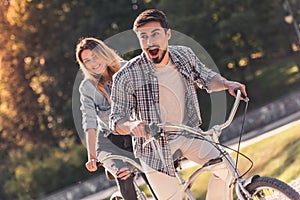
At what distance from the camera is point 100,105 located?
5355mm

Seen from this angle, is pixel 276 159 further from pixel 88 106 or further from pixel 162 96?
pixel 162 96

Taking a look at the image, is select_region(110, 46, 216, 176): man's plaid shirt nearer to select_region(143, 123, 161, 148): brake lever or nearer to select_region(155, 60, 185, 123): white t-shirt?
select_region(155, 60, 185, 123): white t-shirt

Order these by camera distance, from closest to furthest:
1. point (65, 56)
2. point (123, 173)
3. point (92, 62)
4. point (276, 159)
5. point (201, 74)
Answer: point (201, 74), point (92, 62), point (123, 173), point (276, 159), point (65, 56)

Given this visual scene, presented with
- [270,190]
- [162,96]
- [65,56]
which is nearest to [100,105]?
[162,96]

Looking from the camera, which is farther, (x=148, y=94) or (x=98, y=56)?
(x=98, y=56)

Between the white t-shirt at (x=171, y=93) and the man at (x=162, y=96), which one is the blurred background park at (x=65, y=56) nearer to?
the man at (x=162, y=96)

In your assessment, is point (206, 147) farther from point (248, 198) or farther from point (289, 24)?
point (289, 24)

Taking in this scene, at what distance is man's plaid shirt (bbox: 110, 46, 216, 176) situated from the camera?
425 cm

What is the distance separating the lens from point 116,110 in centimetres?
423

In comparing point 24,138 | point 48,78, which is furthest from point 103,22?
point 24,138

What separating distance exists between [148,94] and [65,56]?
1583 centimetres

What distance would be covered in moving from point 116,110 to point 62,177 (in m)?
14.4

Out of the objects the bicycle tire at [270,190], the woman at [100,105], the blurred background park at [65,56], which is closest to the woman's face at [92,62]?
the woman at [100,105]

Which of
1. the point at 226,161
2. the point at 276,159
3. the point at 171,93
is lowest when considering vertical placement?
the point at 276,159
